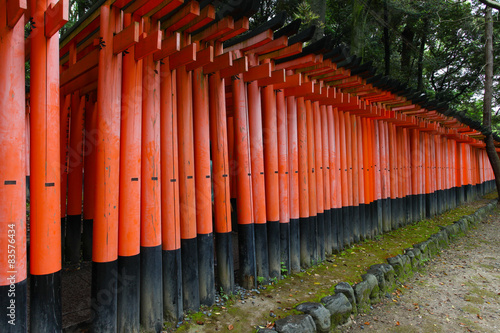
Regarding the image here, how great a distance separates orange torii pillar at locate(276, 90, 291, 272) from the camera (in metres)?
5.07

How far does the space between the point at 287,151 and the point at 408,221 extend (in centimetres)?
651

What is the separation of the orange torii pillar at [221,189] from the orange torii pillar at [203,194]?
25 centimetres

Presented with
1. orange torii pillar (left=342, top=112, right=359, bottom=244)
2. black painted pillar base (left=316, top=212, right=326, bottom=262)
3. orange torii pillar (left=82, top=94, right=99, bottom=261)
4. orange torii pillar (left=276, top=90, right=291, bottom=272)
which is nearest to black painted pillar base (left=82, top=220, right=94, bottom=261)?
orange torii pillar (left=82, top=94, right=99, bottom=261)

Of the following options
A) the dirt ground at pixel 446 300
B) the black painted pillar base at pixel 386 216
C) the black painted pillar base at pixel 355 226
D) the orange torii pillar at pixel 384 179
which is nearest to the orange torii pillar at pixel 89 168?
the dirt ground at pixel 446 300

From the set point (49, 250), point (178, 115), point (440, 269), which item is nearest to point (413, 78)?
point (440, 269)

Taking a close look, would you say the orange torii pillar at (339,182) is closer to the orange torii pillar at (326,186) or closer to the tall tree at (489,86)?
the orange torii pillar at (326,186)

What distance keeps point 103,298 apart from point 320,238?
13.2ft

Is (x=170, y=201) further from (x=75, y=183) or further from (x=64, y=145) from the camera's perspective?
(x=64, y=145)

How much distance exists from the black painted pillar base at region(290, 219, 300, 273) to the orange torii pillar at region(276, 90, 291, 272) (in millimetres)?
94

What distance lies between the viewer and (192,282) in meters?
3.67

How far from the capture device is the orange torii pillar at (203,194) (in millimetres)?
3828

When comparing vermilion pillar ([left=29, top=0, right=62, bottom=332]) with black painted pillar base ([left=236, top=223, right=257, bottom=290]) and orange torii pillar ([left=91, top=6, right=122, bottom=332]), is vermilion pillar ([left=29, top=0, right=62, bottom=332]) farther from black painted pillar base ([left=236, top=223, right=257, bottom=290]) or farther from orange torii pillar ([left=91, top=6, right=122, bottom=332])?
black painted pillar base ([left=236, top=223, right=257, bottom=290])

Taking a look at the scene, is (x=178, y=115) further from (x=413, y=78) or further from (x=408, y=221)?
(x=413, y=78)

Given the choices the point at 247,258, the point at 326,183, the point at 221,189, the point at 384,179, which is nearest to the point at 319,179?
the point at 326,183
